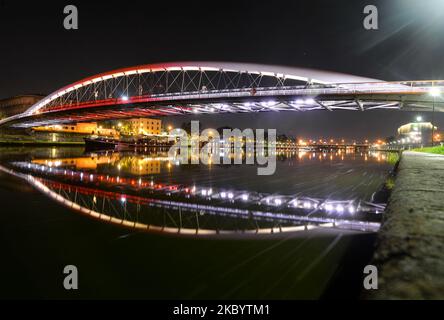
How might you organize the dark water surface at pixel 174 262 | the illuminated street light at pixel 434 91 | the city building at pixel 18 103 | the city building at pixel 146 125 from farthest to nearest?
the city building at pixel 146 125 < the city building at pixel 18 103 < the illuminated street light at pixel 434 91 < the dark water surface at pixel 174 262

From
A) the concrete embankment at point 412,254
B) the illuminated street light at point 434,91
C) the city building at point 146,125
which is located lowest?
the concrete embankment at point 412,254

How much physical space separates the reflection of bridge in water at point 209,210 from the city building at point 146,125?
13887cm

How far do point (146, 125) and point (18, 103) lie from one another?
184ft

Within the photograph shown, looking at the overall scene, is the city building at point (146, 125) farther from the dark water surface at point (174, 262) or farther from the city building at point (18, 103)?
the dark water surface at point (174, 262)

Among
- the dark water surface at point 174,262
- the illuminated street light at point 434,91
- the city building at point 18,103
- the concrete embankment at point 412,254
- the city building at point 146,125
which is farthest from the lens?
the city building at point 146,125

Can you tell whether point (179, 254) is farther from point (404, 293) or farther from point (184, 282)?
point (404, 293)

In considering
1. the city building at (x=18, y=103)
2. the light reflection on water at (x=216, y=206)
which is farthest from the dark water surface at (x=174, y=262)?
the city building at (x=18, y=103)

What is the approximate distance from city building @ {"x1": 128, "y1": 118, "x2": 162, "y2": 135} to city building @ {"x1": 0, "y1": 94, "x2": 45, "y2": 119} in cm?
4096

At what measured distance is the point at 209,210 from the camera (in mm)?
6977

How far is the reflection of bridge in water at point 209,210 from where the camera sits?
5602mm

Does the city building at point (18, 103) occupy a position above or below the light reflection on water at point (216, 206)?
above

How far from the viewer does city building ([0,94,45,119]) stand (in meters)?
123
